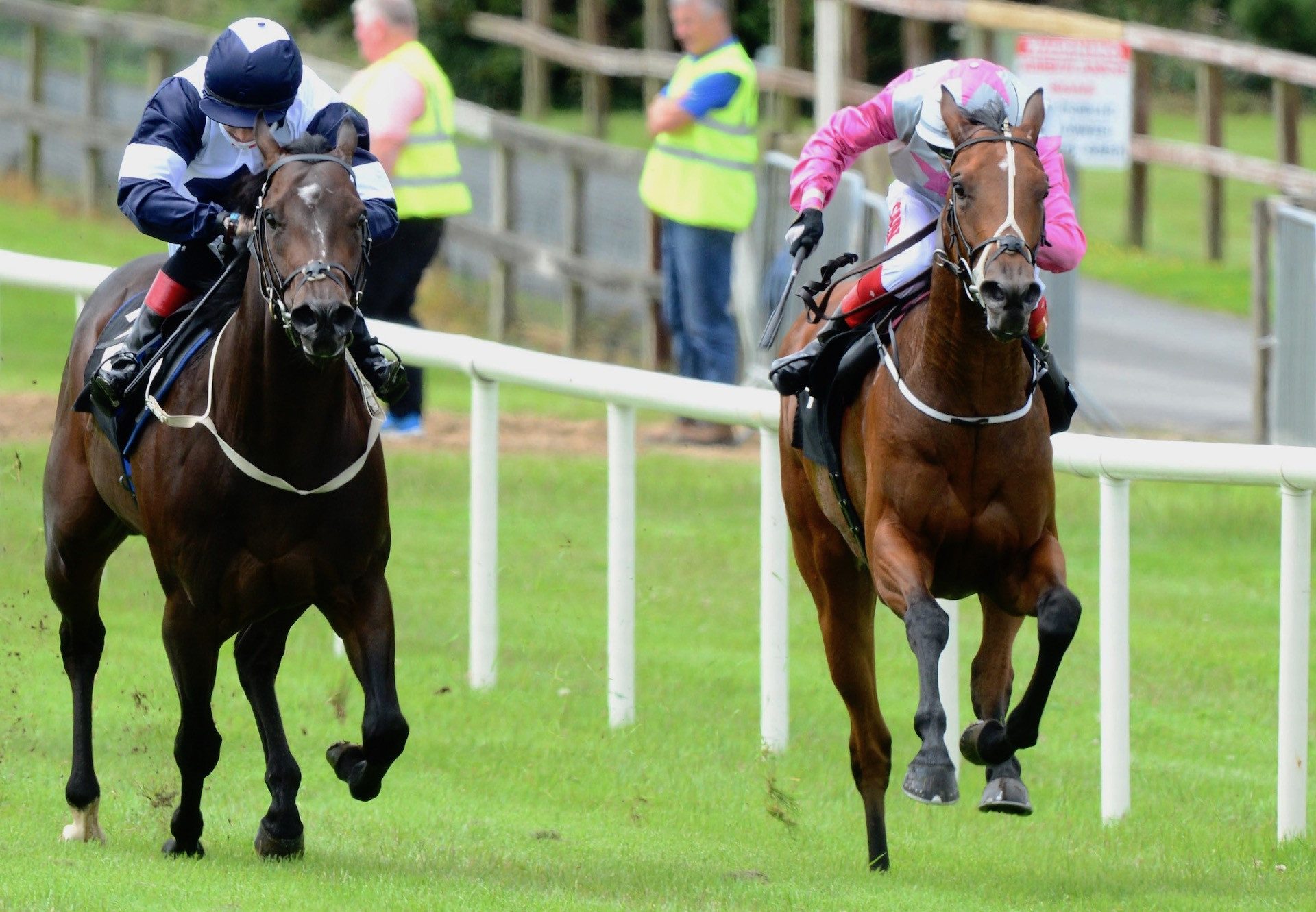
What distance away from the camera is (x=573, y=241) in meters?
14.9

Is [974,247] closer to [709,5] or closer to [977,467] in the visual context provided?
[977,467]

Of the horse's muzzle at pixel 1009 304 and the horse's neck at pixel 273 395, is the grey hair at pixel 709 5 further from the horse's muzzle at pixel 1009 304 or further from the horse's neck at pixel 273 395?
the horse's muzzle at pixel 1009 304

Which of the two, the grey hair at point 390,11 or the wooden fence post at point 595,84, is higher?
the wooden fence post at point 595,84

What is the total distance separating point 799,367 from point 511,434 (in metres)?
6.01

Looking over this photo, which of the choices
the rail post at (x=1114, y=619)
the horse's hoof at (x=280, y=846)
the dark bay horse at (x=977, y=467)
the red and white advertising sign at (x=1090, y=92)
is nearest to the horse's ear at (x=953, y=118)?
the dark bay horse at (x=977, y=467)

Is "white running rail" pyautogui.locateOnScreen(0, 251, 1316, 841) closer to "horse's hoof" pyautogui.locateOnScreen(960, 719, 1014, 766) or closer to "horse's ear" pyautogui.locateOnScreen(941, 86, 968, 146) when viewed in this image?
"horse's hoof" pyautogui.locateOnScreen(960, 719, 1014, 766)

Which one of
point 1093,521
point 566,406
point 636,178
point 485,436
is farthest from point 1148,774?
point 636,178

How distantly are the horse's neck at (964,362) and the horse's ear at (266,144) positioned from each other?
169cm

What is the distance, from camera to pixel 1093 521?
1056cm

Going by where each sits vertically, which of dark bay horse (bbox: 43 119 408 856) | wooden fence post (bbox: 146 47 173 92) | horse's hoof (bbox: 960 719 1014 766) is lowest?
horse's hoof (bbox: 960 719 1014 766)

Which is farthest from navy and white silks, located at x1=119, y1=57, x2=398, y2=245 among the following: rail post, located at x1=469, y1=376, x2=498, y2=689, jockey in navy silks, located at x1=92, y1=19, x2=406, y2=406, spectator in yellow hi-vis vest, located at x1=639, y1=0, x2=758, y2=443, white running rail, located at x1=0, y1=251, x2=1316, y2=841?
spectator in yellow hi-vis vest, located at x1=639, y1=0, x2=758, y2=443

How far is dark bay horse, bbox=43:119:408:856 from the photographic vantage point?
5.33 metres

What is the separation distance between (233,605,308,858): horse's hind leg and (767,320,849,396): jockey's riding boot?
1475 millimetres

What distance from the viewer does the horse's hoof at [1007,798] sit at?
575cm
